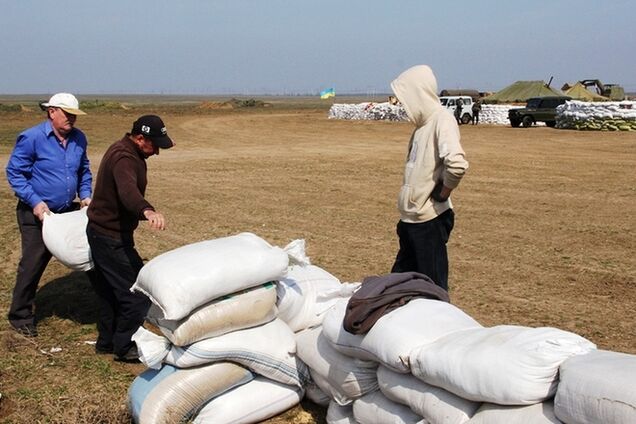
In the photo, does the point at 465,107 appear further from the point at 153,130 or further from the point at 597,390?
the point at 597,390

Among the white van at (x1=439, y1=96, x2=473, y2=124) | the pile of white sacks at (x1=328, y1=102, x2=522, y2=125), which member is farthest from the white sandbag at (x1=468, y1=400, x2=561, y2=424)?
the white van at (x1=439, y1=96, x2=473, y2=124)

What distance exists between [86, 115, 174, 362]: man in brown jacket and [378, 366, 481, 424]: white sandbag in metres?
1.75

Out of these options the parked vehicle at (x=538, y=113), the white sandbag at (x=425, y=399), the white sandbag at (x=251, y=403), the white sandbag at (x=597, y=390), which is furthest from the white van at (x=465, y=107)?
the white sandbag at (x=597, y=390)

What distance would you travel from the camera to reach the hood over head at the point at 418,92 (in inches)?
165

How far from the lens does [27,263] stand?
201 inches

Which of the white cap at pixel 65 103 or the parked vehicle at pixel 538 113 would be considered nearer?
the white cap at pixel 65 103

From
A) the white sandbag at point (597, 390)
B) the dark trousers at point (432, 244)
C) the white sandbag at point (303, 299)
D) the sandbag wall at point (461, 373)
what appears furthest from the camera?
the dark trousers at point (432, 244)

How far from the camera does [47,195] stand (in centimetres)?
507

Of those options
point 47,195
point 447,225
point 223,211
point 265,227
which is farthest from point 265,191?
point 447,225

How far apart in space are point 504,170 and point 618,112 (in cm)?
1259

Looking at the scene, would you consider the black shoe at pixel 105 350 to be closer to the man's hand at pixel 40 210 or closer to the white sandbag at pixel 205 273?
the man's hand at pixel 40 210

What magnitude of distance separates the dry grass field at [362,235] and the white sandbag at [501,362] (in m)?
1.16

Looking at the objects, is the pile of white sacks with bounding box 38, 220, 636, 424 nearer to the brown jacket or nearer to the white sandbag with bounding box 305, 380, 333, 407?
the white sandbag with bounding box 305, 380, 333, 407

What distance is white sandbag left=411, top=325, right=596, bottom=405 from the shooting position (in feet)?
8.63
